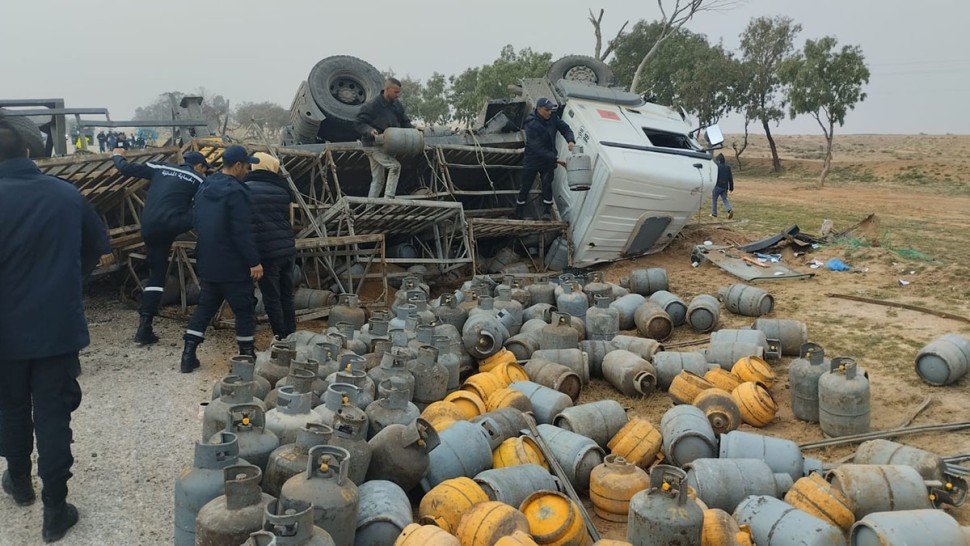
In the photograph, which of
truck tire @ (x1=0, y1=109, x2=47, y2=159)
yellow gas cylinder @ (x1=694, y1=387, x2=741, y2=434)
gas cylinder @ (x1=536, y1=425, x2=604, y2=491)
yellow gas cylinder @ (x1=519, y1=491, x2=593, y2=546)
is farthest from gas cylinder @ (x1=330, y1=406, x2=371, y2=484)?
yellow gas cylinder @ (x1=694, y1=387, x2=741, y2=434)

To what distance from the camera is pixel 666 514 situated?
3.03 m

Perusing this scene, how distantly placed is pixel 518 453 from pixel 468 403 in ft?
2.60

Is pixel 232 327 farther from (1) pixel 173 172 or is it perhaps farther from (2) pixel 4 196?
(2) pixel 4 196

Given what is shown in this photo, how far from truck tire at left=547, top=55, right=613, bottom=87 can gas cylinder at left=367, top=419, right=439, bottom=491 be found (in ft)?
30.2

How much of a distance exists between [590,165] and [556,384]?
186 inches

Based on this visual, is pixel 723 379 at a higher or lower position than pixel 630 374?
higher

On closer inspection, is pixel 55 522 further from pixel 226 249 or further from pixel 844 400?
pixel 844 400

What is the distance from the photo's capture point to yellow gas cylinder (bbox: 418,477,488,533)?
3.22m

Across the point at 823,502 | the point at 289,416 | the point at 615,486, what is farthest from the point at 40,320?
the point at 823,502

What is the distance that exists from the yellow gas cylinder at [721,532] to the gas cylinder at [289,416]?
2.09 metres

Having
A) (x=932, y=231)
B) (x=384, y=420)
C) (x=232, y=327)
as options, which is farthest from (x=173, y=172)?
(x=932, y=231)

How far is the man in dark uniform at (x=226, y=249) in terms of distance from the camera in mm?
5535

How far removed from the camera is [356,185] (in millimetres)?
9844

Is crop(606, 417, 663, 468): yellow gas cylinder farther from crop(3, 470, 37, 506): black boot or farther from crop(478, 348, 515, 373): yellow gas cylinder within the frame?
crop(3, 470, 37, 506): black boot
